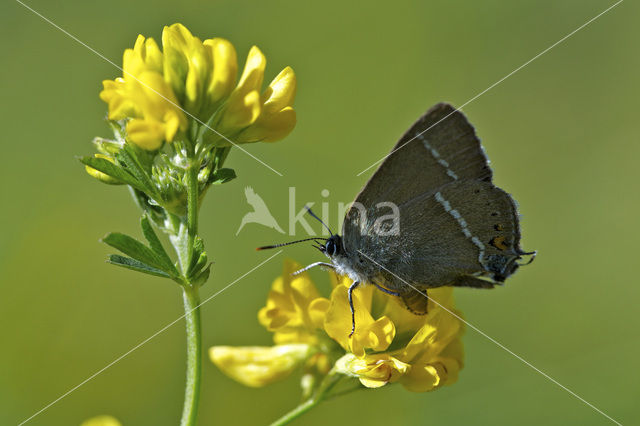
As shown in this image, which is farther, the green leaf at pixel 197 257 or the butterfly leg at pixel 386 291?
the butterfly leg at pixel 386 291

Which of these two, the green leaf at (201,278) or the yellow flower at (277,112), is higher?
the yellow flower at (277,112)

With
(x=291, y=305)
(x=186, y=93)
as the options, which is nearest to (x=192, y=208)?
(x=186, y=93)

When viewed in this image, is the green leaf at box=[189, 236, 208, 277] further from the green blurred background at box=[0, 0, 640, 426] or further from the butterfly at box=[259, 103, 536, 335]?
the green blurred background at box=[0, 0, 640, 426]

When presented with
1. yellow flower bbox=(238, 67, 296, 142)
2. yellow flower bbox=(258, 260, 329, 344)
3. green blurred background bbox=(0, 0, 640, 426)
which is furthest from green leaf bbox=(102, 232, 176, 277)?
green blurred background bbox=(0, 0, 640, 426)

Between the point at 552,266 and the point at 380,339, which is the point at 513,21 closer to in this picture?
the point at 552,266

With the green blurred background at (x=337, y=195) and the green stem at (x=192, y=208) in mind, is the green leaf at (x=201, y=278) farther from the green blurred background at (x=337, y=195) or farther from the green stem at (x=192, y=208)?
the green blurred background at (x=337, y=195)

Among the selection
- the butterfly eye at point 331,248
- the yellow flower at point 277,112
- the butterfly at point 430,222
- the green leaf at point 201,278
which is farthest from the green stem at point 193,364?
the butterfly eye at point 331,248
